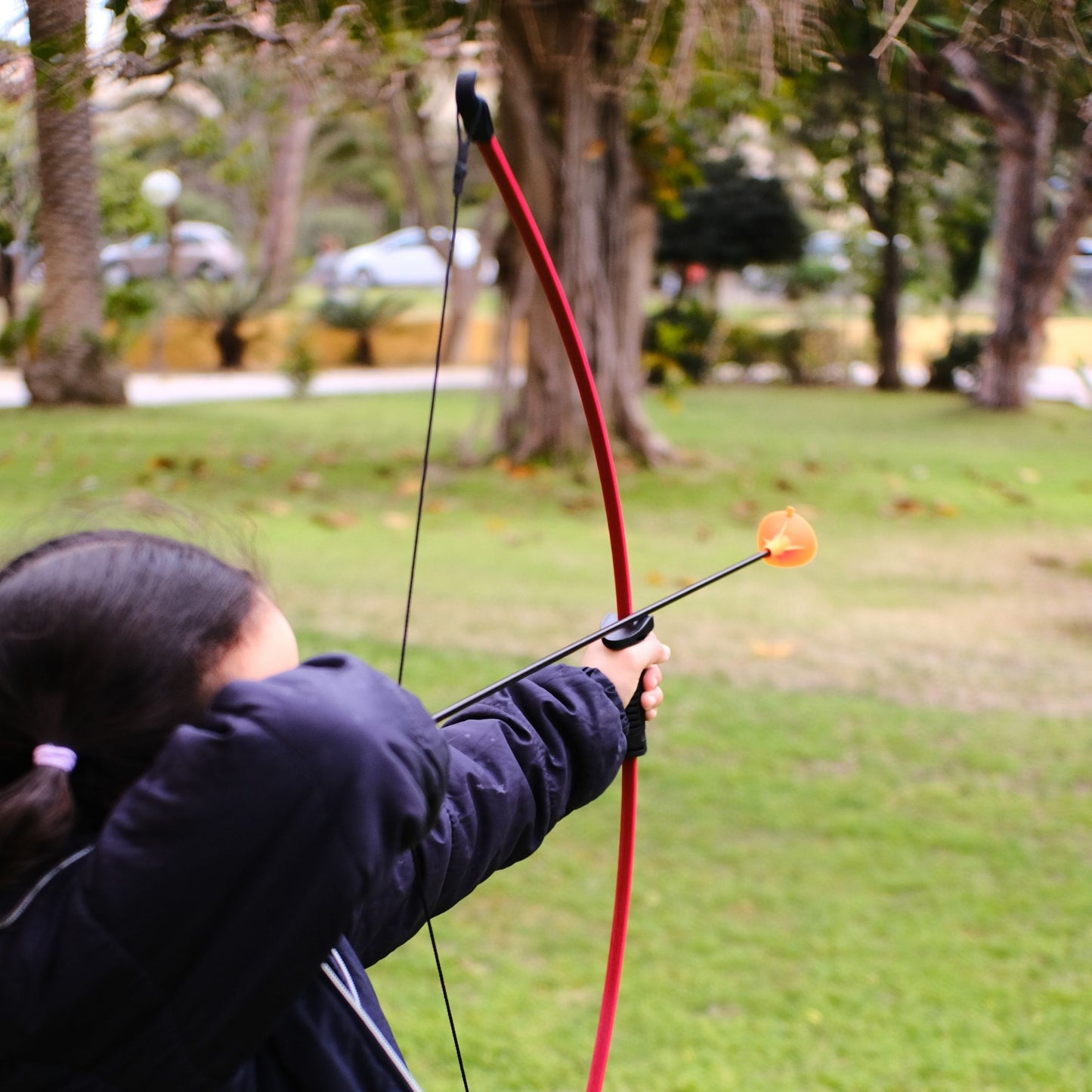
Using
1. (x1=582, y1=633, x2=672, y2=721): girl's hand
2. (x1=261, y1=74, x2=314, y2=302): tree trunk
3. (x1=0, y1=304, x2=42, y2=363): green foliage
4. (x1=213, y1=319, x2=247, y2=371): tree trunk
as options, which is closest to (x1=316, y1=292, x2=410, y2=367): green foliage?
(x1=261, y1=74, x2=314, y2=302): tree trunk

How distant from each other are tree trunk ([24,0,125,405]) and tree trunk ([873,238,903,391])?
395 inches

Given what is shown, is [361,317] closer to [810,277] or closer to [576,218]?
[810,277]

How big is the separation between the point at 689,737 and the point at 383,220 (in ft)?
107

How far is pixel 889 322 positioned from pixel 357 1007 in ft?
55.4

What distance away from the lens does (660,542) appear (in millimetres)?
6543

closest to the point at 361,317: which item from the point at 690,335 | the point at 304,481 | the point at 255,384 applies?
the point at 255,384

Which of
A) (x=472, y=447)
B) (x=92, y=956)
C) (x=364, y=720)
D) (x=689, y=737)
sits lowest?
(x=472, y=447)

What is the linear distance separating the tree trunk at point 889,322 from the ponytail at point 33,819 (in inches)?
653

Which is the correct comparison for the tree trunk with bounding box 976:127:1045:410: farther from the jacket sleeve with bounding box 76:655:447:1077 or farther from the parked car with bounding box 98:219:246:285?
the jacket sleeve with bounding box 76:655:447:1077

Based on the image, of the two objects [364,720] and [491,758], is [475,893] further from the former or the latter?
[364,720]

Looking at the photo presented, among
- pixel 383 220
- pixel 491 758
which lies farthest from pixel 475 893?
pixel 383 220

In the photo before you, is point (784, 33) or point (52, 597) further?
point (784, 33)

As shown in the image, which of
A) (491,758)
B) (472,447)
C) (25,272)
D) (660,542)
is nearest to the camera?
(491,758)

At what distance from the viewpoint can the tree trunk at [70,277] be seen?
7.10 meters
